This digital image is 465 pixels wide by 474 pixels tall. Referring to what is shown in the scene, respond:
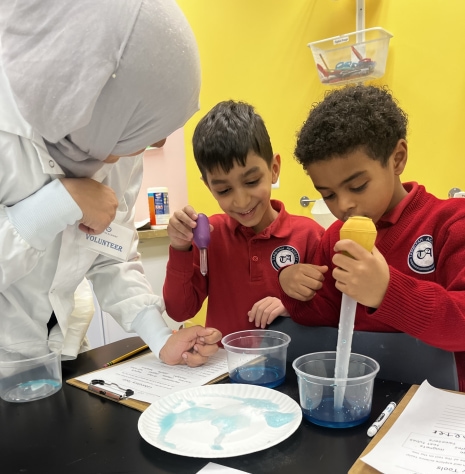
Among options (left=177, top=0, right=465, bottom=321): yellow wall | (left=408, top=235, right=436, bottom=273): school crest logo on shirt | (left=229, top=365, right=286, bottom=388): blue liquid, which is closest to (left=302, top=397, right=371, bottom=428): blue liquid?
(left=229, top=365, right=286, bottom=388): blue liquid

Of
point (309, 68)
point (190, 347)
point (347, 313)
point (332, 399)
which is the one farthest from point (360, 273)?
point (309, 68)

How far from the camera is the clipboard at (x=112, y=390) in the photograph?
725 millimetres

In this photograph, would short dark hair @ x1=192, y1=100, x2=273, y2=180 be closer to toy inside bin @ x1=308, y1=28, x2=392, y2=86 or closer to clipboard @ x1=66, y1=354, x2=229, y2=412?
clipboard @ x1=66, y1=354, x2=229, y2=412

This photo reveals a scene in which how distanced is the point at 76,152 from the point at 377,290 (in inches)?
21.4

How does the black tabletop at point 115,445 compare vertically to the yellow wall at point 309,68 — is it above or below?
below

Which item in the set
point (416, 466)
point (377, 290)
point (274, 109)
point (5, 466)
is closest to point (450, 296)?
point (377, 290)

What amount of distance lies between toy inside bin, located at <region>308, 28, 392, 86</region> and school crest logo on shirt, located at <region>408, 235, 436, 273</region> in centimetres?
114

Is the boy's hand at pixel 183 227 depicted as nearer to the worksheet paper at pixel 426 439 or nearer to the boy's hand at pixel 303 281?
the boy's hand at pixel 303 281

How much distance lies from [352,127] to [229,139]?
1.15ft

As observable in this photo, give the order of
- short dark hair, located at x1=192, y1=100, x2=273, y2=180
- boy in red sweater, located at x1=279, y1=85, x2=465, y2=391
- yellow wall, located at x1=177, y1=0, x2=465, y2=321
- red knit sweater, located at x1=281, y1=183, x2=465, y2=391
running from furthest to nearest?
1. yellow wall, located at x1=177, y1=0, x2=465, y2=321
2. short dark hair, located at x1=192, y1=100, x2=273, y2=180
3. boy in red sweater, located at x1=279, y1=85, x2=465, y2=391
4. red knit sweater, located at x1=281, y1=183, x2=465, y2=391

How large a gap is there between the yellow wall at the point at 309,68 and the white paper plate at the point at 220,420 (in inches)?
57.3

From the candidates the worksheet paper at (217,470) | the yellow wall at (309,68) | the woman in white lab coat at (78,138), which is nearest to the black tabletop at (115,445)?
the worksheet paper at (217,470)

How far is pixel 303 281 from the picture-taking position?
94cm

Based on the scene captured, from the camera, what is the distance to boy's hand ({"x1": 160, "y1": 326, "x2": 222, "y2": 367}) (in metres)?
0.89
